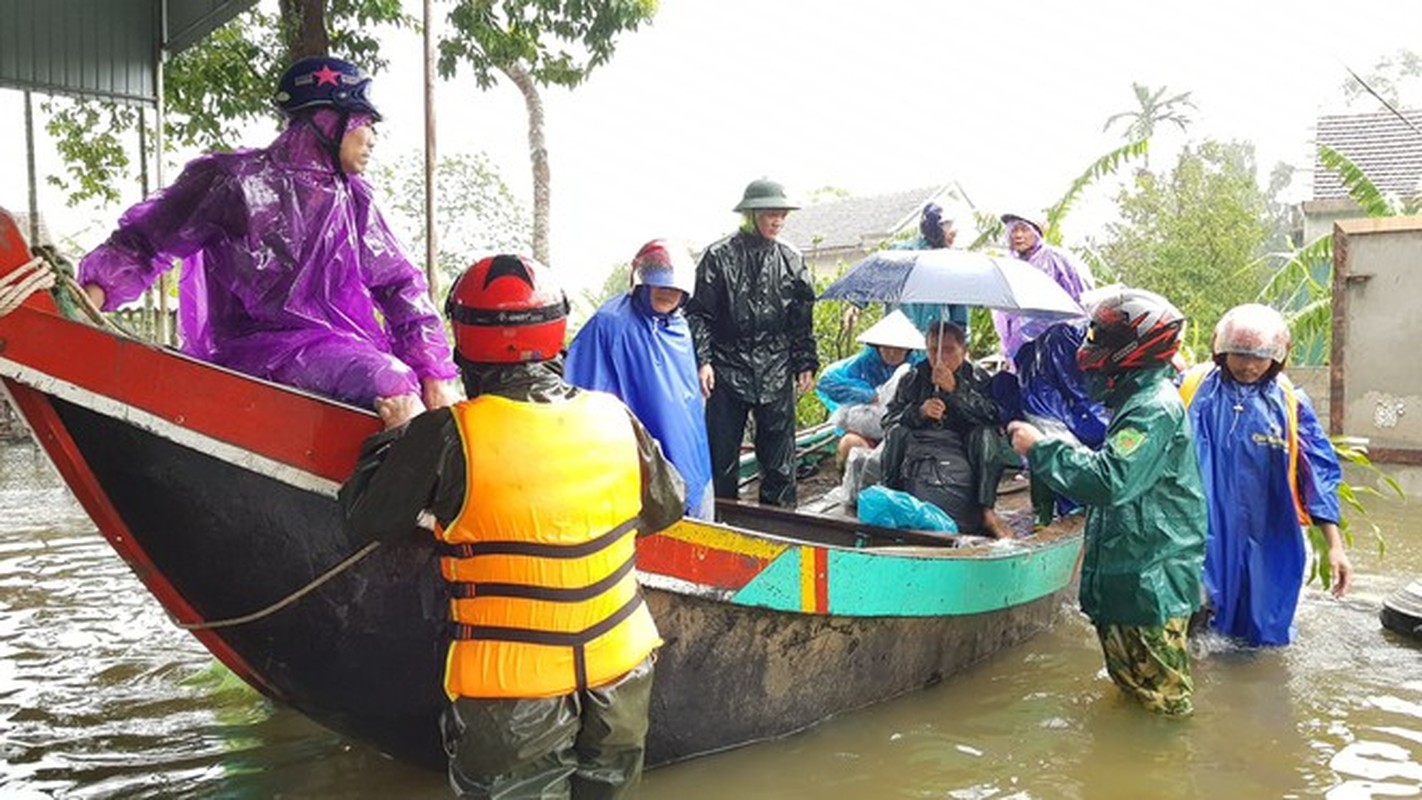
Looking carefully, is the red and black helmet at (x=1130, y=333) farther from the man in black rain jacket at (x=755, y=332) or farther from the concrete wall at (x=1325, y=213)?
the concrete wall at (x=1325, y=213)

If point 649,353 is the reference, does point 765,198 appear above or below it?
above

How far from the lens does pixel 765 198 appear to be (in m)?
5.93

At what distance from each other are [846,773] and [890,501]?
1.54 m

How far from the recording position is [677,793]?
12.7ft

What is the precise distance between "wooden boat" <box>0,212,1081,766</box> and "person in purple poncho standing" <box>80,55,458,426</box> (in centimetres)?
32

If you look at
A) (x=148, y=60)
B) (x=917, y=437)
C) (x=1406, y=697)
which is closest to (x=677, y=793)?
(x=917, y=437)

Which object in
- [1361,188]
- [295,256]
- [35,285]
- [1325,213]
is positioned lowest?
[35,285]

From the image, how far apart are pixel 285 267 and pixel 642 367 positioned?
1.90 meters

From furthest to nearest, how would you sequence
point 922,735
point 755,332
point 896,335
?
point 896,335, point 755,332, point 922,735

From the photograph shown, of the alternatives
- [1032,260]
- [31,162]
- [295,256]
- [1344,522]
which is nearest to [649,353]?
[295,256]

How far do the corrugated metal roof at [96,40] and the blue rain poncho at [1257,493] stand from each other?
6.89 meters

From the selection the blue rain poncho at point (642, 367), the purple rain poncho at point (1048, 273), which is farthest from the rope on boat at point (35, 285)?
the purple rain poncho at point (1048, 273)

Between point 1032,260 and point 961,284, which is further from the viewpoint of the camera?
point 1032,260

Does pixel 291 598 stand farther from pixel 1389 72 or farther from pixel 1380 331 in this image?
pixel 1389 72
